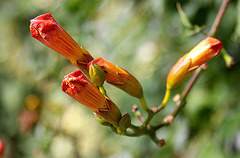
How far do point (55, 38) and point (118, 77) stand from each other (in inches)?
7.5

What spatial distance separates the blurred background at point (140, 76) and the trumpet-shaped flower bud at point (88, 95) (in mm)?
424

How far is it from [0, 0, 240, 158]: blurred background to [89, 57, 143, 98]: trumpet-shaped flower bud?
12.6 inches

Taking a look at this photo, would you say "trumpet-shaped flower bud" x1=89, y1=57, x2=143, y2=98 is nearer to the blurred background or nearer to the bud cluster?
the bud cluster

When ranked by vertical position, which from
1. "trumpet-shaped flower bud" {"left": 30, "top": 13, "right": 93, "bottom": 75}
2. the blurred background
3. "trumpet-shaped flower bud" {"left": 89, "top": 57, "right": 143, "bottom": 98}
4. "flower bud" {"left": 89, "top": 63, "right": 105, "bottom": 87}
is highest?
"trumpet-shaped flower bud" {"left": 30, "top": 13, "right": 93, "bottom": 75}

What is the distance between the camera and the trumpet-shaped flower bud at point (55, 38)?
790 mm

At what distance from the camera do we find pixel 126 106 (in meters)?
1.60

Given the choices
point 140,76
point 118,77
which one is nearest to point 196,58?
point 118,77

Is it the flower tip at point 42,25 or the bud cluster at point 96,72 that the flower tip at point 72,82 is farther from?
the flower tip at point 42,25

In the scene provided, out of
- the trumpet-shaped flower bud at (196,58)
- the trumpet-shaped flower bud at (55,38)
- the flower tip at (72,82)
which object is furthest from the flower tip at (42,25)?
the trumpet-shaped flower bud at (196,58)

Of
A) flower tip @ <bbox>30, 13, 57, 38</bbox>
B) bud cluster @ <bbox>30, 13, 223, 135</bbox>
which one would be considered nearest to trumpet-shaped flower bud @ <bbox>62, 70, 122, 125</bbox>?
bud cluster @ <bbox>30, 13, 223, 135</bbox>

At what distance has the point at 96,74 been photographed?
0.79 meters

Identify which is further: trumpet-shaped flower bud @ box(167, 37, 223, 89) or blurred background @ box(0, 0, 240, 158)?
blurred background @ box(0, 0, 240, 158)

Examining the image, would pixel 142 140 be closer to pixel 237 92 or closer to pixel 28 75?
pixel 237 92

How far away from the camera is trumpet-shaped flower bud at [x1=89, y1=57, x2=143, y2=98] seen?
0.84 metres
